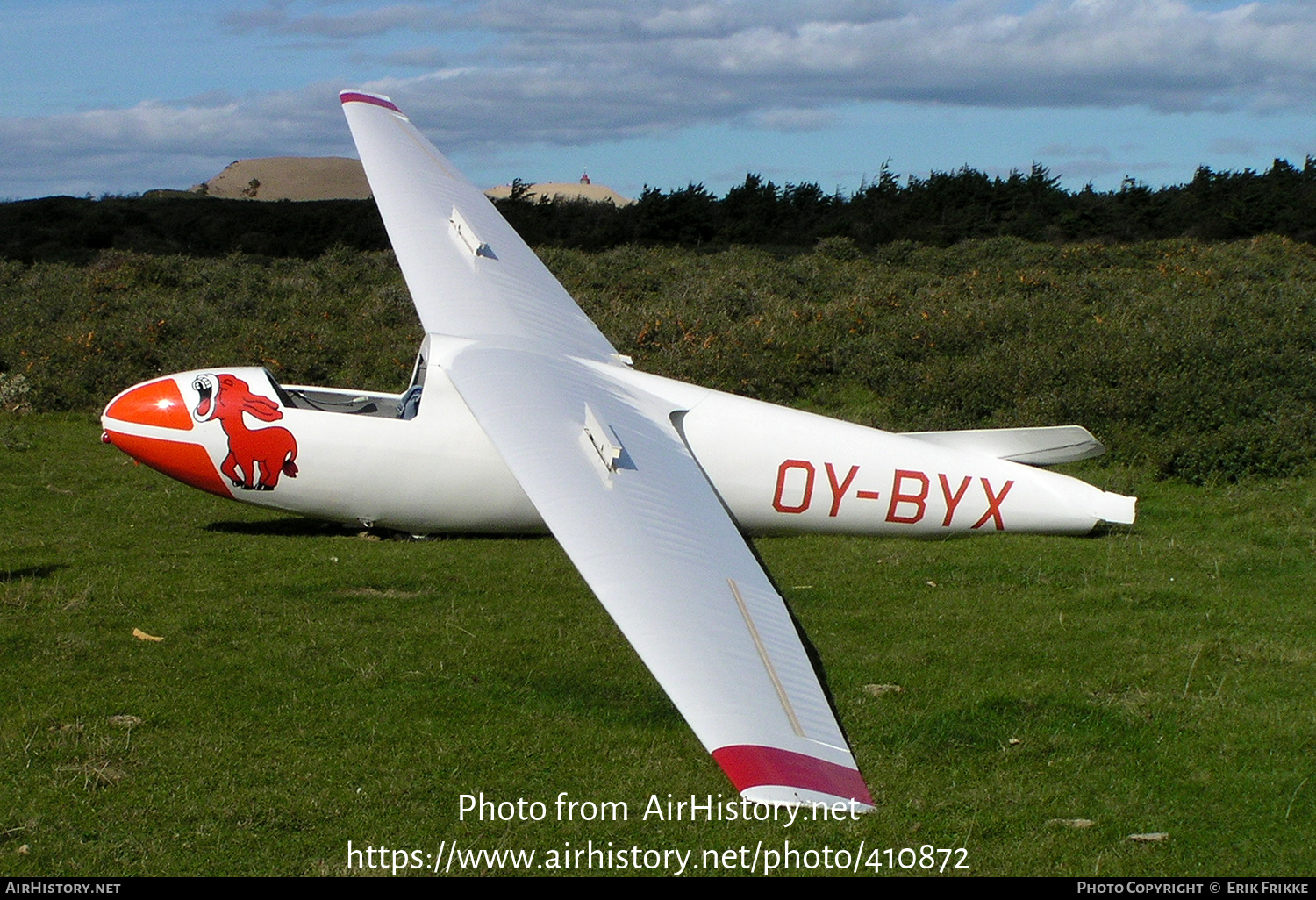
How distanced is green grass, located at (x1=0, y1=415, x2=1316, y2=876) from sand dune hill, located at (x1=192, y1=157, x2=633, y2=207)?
57.4m

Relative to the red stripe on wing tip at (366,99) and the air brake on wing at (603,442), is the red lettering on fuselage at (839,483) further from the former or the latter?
the red stripe on wing tip at (366,99)

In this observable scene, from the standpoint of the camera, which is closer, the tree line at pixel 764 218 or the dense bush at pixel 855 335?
the dense bush at pixel 855 335

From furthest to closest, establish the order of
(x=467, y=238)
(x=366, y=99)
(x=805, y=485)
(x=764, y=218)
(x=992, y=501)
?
(x=764, y=218) < (x=366, y=99) < (x=467, y=238) < (x=992, y=501) < (x=805, y=485)

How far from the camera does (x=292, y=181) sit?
73125 mm

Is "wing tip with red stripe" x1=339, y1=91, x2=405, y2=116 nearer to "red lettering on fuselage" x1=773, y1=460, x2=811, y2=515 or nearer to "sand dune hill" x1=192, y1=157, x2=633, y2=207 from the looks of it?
"red lettering on fuselage" x1=773, y1=460, x2=811, y2=515

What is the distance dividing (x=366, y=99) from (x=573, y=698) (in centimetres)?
1162

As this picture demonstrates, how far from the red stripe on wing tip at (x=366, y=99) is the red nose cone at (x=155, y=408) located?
259 inches

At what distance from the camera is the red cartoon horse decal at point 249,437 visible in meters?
10.8

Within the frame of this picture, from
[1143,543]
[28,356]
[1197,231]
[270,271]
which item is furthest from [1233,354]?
[1197,231]

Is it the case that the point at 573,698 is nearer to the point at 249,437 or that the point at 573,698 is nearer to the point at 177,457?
the point at 249,437

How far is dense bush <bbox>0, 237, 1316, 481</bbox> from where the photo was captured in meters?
14.4

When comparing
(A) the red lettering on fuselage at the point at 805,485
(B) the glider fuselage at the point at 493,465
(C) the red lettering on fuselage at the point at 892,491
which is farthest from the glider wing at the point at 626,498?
(C) the red lettering on fuselage at the point at 892,491

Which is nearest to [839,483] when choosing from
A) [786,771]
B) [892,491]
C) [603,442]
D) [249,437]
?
[892,491]

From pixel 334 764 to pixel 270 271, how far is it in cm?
2330
